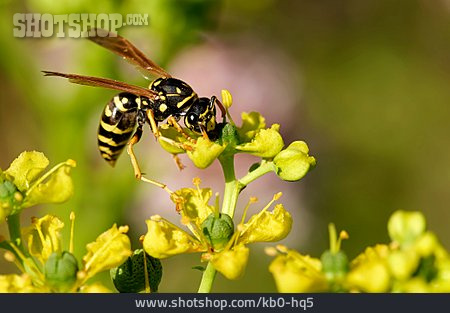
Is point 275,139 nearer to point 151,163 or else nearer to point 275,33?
point 151,163

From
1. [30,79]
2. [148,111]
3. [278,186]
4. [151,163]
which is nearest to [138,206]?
[151,163]

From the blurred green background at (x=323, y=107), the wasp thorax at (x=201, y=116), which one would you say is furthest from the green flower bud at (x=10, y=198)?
the blurred green background at (x=323, y=107)

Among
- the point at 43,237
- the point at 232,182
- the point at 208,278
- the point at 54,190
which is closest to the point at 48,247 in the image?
the point at 43,237

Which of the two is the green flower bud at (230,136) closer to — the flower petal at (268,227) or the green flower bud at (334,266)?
the flower petal at (268,227)

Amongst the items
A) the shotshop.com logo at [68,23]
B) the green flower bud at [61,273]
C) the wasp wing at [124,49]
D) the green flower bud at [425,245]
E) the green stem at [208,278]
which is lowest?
the green stem at [208,278]

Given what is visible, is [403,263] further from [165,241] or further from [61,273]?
[61,273]

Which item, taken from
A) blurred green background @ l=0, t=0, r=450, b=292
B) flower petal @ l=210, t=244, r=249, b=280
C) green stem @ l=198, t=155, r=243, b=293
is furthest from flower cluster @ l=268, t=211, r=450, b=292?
blurred green background @ l=0, t=0, r=450, b=292

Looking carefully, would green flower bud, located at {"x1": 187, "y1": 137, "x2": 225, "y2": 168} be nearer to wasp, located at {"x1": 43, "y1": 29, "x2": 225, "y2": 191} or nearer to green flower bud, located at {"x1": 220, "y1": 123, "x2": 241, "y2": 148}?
green flower bud, located at {"x1": 220, "y1": 123, "x2": 241, "y2": 148}
